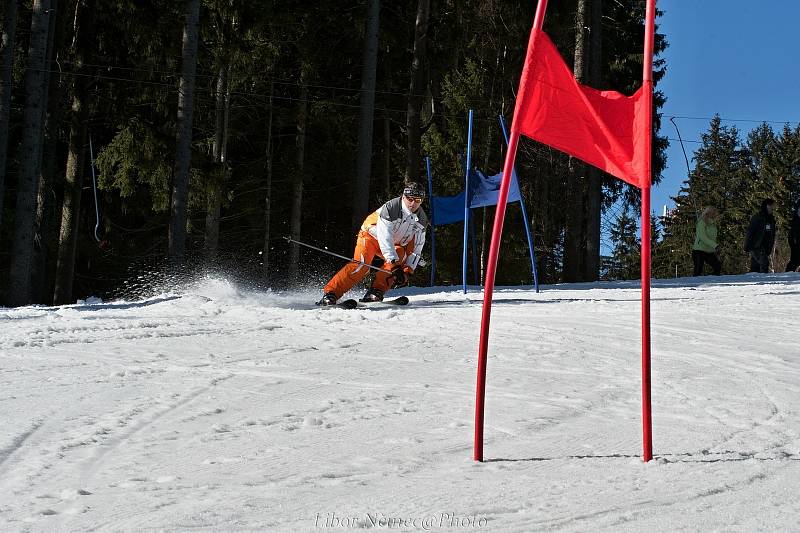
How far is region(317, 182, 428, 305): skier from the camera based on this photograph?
34.9 ft

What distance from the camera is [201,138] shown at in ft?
87.7

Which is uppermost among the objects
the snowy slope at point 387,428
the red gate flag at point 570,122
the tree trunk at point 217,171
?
the tree trunk at point 217,171

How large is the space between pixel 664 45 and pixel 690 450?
1174 inches

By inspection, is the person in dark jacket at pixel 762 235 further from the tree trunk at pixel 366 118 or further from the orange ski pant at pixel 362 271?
the orange ski pant at pixel 362 271

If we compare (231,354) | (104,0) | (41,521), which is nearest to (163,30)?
(104,0)

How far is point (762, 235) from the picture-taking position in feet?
57.8

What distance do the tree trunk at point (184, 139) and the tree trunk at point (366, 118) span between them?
3615mm

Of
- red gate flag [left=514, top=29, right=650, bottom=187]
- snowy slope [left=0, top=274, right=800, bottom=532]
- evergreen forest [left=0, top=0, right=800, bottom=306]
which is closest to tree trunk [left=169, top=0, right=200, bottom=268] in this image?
evergreen forest [left=0, top=0, right=800, bottom=306]

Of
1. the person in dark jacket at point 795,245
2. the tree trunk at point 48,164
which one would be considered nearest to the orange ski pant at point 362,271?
the person in dark jacket at point 795,245

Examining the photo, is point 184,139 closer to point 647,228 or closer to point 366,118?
point 366,118

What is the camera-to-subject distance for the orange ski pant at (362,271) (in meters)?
10.9

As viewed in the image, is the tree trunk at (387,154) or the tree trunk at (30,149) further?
the tree trunk at (387,154)

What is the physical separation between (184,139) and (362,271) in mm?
7423

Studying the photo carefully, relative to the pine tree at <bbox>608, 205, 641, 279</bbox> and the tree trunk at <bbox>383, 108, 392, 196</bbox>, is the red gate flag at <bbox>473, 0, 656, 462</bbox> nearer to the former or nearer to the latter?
the tree trunk at <bbox>383, 108, 392, 196</bbox>
